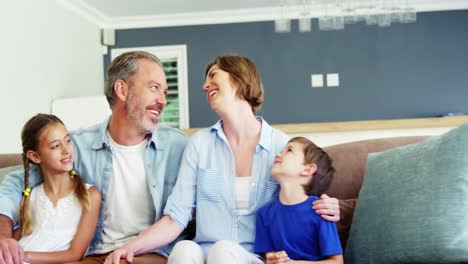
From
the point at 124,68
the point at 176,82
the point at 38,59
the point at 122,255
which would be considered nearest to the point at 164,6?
the point at 176,82

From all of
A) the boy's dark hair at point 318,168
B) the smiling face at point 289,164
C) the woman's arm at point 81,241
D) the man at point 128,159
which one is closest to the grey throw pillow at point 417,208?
the boy's dark hair at point 318,168

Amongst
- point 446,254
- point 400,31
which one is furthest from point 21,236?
point 400,31

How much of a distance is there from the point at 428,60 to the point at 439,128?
1448mm

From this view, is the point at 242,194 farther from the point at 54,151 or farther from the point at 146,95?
the point at 54,151

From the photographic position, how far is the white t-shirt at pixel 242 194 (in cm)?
171

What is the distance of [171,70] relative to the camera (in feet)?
21.0

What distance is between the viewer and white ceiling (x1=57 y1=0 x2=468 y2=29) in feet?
18.8

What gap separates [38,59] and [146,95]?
3.21 meters

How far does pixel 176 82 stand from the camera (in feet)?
21.0

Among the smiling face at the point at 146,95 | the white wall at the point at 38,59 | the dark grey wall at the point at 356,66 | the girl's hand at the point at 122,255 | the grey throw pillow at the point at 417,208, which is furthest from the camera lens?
the dark grey wall at the point at 356,66

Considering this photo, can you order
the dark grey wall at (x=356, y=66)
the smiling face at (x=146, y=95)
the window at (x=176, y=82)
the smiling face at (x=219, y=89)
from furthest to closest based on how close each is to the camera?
the window at (x=176, y=82), the dark grey wall at (x=356, y=66), the smiling face at (x=146, y=95), the smiling face at (x=219, y=89)

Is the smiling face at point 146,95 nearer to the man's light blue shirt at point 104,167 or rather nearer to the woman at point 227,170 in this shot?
the man's light blue shirt at point 104,167

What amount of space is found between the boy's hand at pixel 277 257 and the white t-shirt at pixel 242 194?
0.71ft

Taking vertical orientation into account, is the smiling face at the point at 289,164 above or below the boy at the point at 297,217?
above
